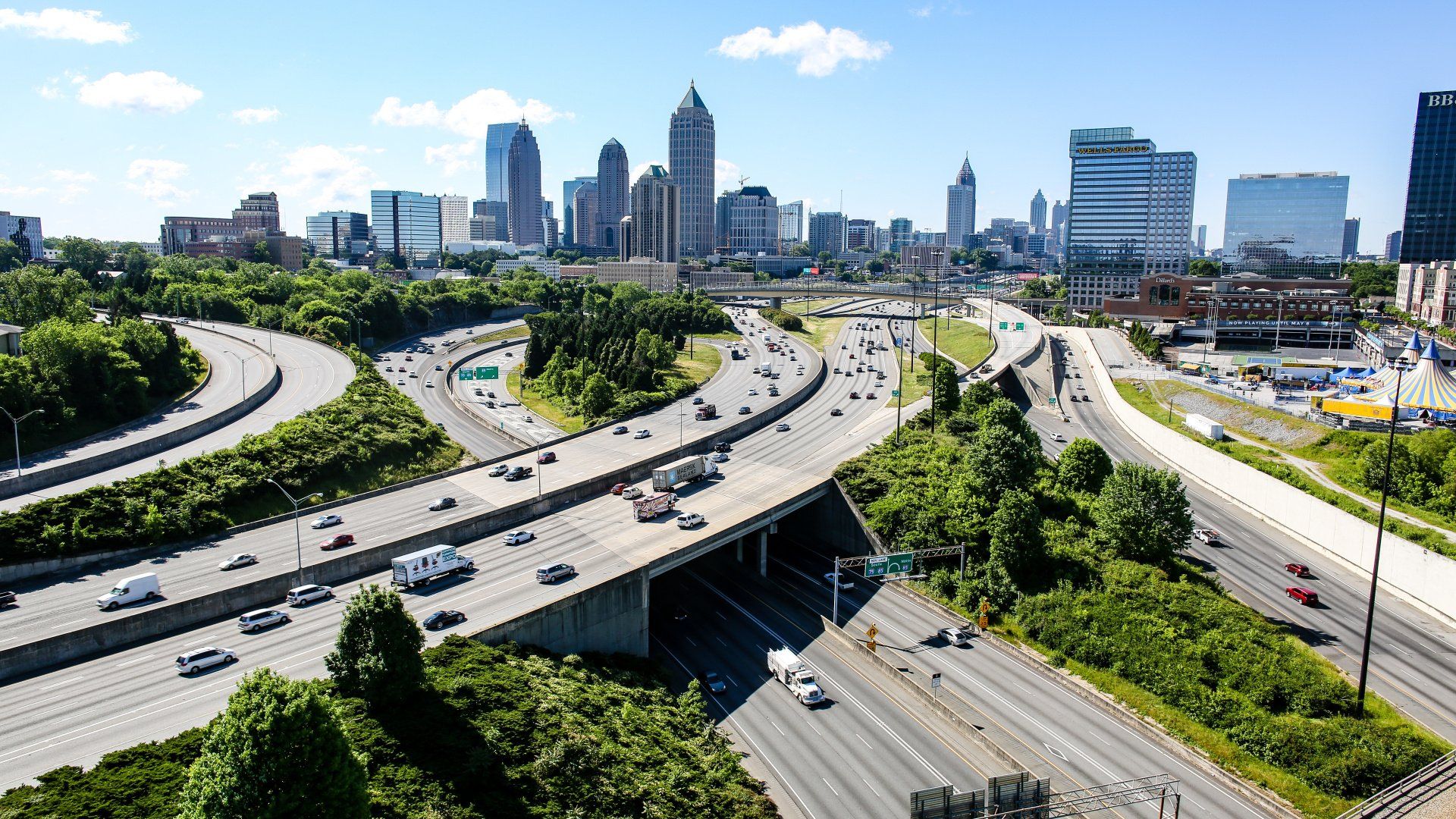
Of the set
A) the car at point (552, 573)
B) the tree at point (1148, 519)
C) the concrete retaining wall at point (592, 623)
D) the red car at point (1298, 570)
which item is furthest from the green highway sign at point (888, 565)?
the red car at point (1298, 570)

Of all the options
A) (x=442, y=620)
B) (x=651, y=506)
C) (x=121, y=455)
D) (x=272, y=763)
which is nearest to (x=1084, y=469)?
(x=651, y=506)

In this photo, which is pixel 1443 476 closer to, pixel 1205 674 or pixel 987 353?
pixel 1205 674

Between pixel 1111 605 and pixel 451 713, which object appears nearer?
pixel 451 713

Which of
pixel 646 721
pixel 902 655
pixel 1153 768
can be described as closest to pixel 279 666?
pixel 646 721

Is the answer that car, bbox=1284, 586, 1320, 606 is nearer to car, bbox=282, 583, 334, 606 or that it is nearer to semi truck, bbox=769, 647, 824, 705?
semi truck, bbox=769, 647, 824, 705

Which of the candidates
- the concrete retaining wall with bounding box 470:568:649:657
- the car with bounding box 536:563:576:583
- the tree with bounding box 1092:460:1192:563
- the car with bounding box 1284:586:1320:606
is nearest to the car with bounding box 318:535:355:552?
the car with bounding box 536:563:576:583
